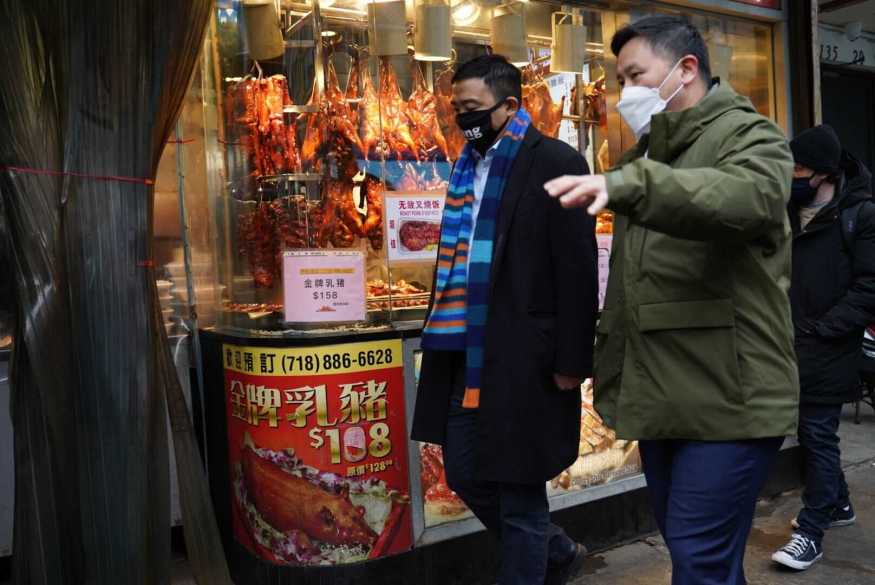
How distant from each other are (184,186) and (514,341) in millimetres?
2254

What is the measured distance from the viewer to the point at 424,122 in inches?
175

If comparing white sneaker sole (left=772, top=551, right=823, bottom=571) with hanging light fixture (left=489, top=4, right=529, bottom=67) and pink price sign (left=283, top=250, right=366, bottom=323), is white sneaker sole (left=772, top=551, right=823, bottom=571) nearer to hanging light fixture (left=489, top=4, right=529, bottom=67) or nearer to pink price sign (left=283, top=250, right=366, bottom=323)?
pink price sign (left=283, top=250, right=366, bottom=323)

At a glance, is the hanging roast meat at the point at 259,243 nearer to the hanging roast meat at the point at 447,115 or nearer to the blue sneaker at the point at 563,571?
the hanging roast meat at the point at 447,115

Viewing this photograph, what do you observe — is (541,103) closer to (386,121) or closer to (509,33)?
(509,33)

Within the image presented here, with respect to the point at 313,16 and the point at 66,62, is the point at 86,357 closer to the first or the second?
the point at 66,62

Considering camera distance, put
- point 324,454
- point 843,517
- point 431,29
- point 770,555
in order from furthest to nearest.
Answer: point 843,517 → point 431,29 → point 770,555 → point 324,454

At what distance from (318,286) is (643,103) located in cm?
179

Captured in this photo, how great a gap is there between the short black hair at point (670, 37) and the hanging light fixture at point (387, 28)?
2.09 m

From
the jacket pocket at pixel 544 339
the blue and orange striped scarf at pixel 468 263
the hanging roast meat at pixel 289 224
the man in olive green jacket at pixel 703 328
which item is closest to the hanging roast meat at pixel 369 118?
the hanging roast meat at pixel 289 224

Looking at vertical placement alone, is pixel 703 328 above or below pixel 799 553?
above

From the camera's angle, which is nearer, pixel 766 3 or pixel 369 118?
pixel 369 118

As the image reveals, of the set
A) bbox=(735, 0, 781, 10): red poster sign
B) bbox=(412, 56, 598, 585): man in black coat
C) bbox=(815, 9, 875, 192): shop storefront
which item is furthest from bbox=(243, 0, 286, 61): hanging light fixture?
bbox=(815, 9, 875, 192): shop storefront

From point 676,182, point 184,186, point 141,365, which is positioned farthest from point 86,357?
point 676,182

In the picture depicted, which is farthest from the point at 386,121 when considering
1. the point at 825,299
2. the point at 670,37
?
the point at 825,299
